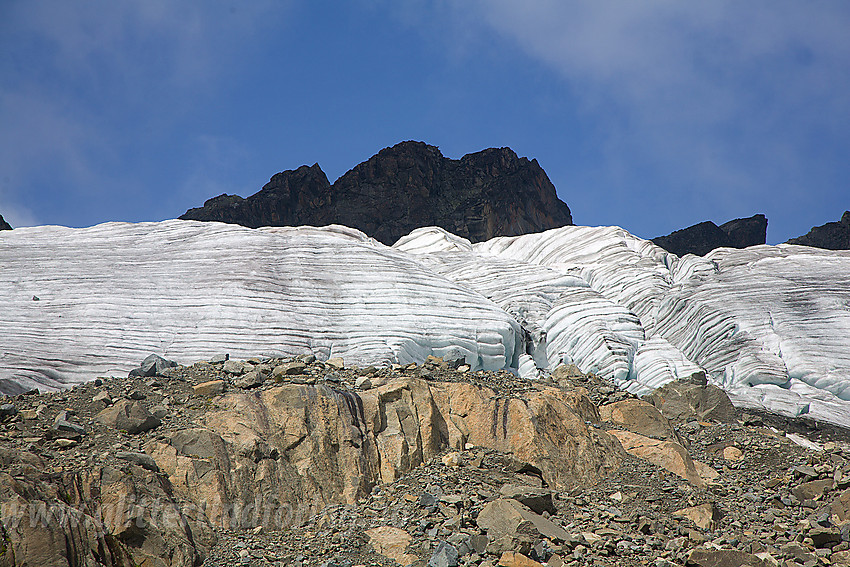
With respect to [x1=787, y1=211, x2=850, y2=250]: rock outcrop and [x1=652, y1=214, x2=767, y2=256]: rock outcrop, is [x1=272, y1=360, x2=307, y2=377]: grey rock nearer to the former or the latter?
[x1=787, y1=211, x2=850, y2=250]: rock outcrop

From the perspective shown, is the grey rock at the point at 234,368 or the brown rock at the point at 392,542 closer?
the brown rock at the point at 392,542

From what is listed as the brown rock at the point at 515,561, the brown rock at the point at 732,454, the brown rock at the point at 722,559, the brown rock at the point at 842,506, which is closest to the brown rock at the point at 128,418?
the brown rock at the point at 515,561

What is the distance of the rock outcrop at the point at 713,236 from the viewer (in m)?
78.5

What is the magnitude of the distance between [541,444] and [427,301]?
32.6 ft

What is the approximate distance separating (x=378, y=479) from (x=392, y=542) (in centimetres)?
160

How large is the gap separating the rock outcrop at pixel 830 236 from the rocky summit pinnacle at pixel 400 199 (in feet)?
109

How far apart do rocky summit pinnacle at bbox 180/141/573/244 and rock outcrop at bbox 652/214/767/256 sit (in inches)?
742

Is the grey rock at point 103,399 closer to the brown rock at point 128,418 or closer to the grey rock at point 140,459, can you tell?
the brown rock at point 128,418

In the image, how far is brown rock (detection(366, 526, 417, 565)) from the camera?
7.75 meters

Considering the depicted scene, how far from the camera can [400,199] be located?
8544 centimetres

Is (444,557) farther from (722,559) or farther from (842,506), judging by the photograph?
(842,506)

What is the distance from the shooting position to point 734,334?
20.9 meters

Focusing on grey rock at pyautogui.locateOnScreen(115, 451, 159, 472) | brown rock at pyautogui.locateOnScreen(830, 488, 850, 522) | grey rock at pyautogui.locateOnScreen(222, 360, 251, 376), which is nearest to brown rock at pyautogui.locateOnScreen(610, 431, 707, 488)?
brown rock at pyautogui.locateOnScreen(830, 488, 850, 522)

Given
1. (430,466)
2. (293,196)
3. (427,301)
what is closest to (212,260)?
(427,301)
